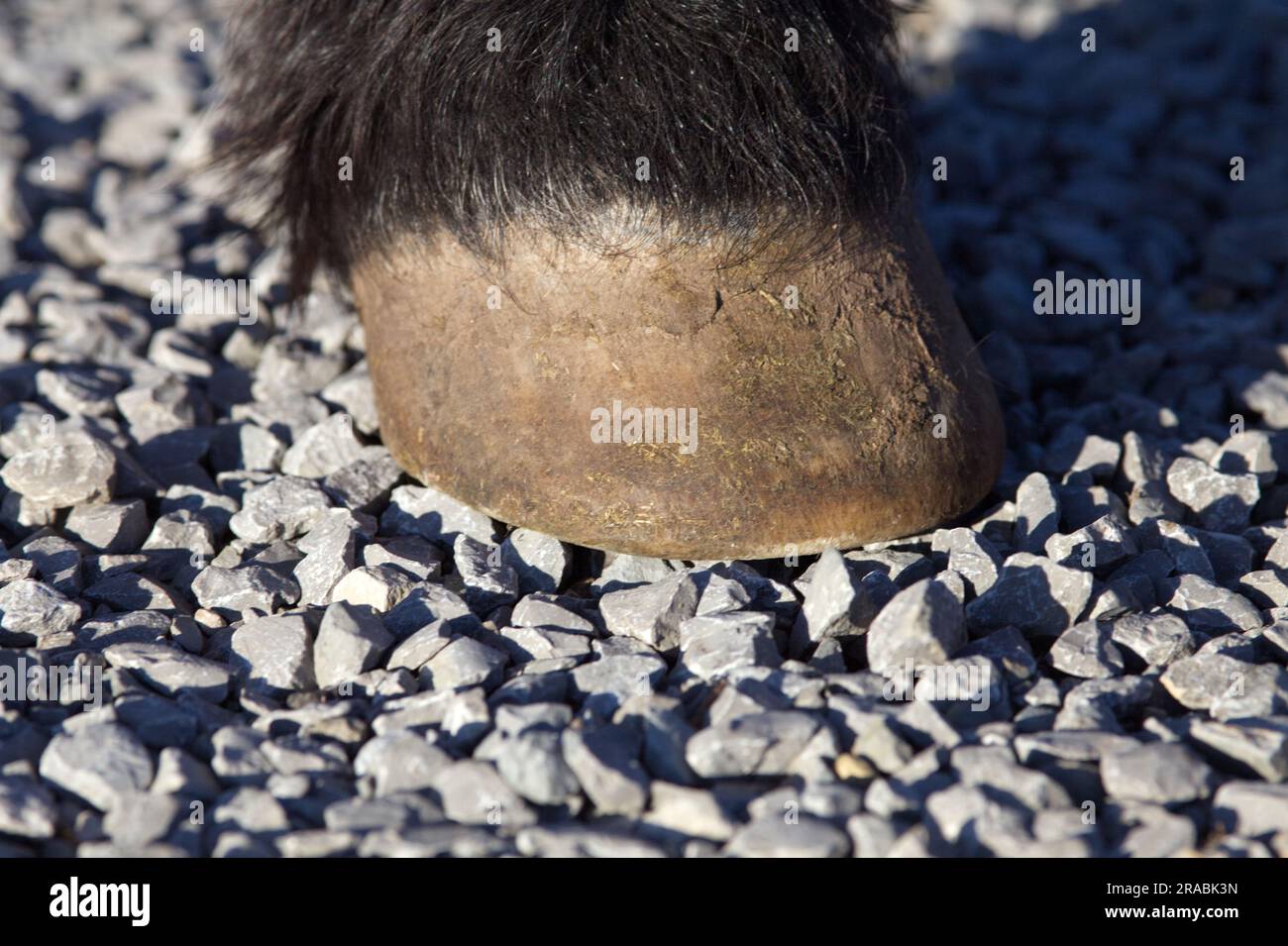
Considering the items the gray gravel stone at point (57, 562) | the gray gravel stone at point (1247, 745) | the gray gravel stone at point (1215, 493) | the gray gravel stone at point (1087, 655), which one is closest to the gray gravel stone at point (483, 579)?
the gray gravel stone at point (57, 562)

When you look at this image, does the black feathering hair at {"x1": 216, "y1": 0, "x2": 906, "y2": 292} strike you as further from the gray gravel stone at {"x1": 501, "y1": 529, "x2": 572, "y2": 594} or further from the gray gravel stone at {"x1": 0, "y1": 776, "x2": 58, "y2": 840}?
the gray gravel stone at {"x1": 0, "y1": 776, "x2": 58, "y2": 840}

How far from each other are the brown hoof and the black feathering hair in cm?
7

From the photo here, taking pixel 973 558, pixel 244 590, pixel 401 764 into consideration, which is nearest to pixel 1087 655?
pixel 973 558

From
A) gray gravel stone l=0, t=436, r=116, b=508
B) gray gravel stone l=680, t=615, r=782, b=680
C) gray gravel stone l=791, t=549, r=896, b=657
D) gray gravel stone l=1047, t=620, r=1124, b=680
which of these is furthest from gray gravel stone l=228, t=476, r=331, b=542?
gray gravel stone l=1047, t=620, r=1124, b=680

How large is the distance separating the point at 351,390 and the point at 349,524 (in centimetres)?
49

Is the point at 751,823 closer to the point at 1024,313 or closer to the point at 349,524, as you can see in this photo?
the point at 349,524

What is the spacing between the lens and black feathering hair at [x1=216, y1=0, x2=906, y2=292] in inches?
73.4

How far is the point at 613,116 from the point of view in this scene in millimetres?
1865

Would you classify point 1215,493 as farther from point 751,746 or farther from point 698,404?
point 751,746

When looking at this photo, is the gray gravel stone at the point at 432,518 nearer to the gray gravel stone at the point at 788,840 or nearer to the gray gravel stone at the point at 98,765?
the gray gravel stone at the point at 98,765

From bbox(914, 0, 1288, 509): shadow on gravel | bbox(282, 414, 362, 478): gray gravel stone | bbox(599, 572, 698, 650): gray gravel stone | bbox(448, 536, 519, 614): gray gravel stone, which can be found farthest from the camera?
bbox(914, 0, 1288, 509): shadow on gravel

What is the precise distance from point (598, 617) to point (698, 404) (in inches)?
14.2

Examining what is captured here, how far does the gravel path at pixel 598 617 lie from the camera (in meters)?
1.46
